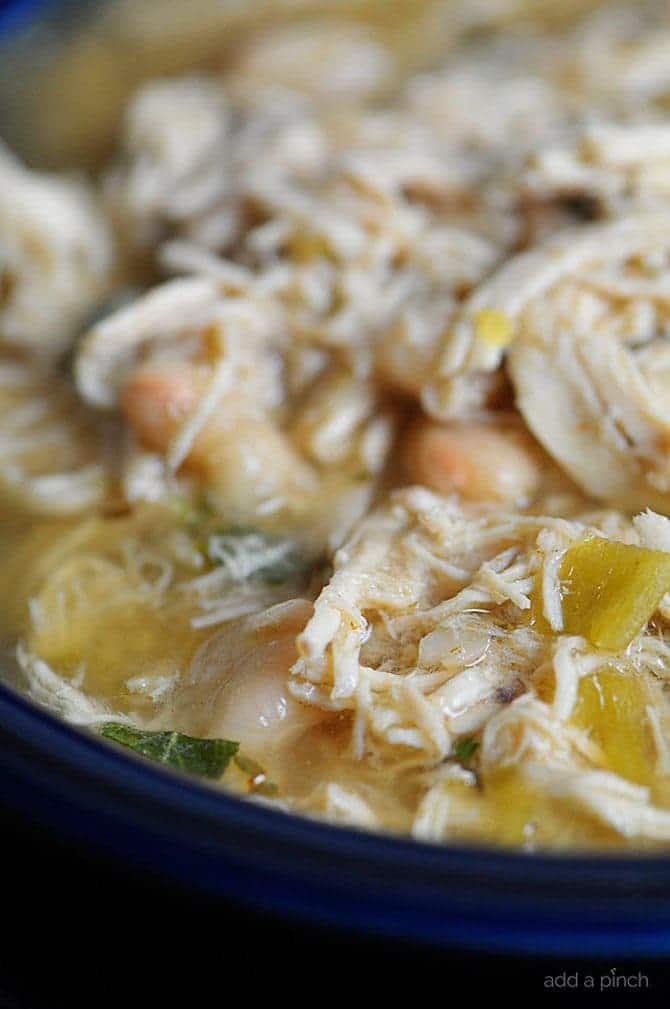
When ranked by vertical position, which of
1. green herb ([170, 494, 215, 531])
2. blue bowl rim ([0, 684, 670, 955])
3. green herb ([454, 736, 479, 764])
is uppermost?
blue bowl rim ([0, 684, 670, 955])

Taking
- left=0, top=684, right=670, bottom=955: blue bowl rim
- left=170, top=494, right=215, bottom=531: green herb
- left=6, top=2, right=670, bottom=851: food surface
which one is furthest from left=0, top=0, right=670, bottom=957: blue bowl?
left=170, top=494, right=215, bottom=531: green herb

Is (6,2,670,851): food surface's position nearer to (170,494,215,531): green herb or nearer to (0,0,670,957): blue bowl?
(170,494,215,531): green herb

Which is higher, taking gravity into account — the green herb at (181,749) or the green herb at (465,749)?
the green herb at (181,749)

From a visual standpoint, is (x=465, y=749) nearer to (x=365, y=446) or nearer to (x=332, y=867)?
(x=332, y=867)

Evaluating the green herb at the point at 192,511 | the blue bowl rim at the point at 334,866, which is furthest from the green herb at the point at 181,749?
the green herb at the point at 192,511

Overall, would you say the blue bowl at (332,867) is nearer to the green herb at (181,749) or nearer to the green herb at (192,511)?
the green herb at (181,749)

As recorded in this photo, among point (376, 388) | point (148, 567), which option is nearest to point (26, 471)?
point (148, 567)

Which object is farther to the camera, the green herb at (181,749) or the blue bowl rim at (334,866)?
the green herb at (181,749)

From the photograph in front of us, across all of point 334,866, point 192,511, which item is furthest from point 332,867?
point 192,511

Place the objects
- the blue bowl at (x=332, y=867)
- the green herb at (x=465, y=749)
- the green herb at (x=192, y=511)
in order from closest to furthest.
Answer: the blue bowl at (x=332, y=867) < the green herb at (x=465, y=749) < the green herb at (x=192, y=511)
